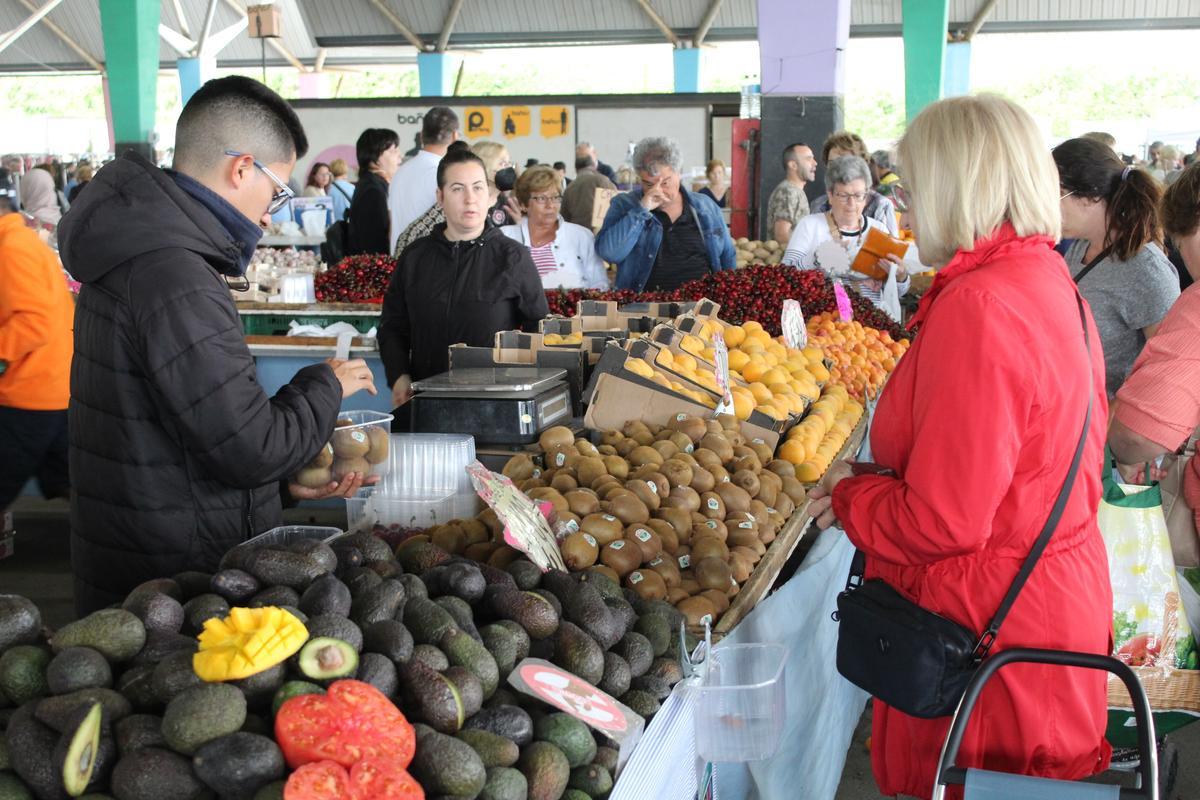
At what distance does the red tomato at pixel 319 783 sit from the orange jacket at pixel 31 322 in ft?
11.8

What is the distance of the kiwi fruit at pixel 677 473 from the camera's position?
2.79 meters

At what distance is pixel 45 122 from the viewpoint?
26.2 meters

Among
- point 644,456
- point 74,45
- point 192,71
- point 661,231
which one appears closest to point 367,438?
point 644,456

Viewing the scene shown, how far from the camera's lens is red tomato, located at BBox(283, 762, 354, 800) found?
1.16 metres

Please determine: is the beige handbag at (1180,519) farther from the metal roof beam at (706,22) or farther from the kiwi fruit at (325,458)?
the metal roof beam at (706,22)

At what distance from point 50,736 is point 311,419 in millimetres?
885

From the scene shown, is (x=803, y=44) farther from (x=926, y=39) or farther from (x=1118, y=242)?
(x=926, y=39)

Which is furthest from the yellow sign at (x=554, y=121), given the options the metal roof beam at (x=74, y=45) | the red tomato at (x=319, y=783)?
the metal roof beam at (x=74, y=45)

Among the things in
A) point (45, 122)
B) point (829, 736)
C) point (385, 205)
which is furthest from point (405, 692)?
point (45, 122)

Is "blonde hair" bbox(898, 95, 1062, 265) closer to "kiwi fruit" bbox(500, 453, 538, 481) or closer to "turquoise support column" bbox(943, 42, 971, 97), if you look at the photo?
"kiwi fruit" bbox(500, 453, 538, 481)

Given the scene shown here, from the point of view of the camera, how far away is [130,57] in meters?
14.9

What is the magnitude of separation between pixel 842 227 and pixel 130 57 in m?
12.6

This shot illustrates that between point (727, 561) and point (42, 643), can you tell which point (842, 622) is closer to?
point (727, 561)

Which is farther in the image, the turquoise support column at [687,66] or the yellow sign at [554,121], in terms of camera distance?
the turquoise support column at [687,66]
